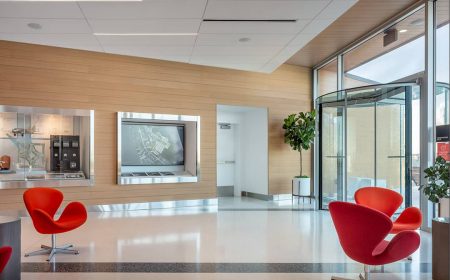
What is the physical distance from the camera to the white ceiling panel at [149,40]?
625 cm

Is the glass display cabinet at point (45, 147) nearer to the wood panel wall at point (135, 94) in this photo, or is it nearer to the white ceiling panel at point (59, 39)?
the wood panel wall at point (135, 94)

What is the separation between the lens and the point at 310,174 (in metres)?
10.1

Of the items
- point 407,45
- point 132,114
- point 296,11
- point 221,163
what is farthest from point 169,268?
point 221,163

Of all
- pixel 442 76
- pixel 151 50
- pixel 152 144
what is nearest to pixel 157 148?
pixel 152 144

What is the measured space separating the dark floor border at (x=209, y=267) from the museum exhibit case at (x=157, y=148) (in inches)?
150

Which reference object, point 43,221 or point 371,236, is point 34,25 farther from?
point 371,236

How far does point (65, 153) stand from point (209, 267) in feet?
15.8

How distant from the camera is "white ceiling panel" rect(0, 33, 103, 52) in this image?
6.16 m

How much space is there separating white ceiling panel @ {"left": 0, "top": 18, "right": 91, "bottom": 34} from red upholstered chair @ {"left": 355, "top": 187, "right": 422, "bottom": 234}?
16.3 feet

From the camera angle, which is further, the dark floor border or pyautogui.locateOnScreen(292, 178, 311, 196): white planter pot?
pyautogui.locateOnScreen(292, 178, 311, 196): white planter pot

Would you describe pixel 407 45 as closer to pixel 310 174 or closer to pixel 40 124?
pixel 310 174

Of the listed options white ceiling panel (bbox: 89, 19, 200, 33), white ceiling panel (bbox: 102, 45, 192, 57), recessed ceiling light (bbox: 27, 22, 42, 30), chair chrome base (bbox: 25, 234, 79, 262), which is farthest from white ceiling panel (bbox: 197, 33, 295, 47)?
chair chrome base (bbox: 25, 234, 79, 262)

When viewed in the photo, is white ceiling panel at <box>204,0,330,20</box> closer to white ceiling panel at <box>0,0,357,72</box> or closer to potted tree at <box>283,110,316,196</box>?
white ceiling panel at <box>0,0,357,72</box>

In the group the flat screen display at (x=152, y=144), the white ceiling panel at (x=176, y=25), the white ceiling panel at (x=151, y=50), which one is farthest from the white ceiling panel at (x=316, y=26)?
the flat screen display at (x=152, y=144)
